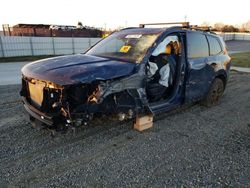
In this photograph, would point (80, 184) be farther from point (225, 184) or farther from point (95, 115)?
point (225, 184)

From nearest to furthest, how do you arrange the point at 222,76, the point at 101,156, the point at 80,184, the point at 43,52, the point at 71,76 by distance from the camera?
the point at 80,184
the point at 71,76
the point at 101,156
the point at 222,76
the point at 43,52

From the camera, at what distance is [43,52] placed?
20.9 m

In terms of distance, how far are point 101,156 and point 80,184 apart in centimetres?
66

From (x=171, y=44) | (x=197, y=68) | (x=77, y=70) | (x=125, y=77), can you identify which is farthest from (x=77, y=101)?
(x=197, y=68)

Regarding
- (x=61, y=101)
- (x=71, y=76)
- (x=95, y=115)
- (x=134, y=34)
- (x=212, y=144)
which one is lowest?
(x=212, y=144)

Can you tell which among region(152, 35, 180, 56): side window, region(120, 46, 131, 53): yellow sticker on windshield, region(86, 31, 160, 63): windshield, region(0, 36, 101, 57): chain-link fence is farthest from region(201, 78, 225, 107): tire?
region(0, 36, 101, 57): chain-link fence

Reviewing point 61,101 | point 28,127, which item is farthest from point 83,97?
point 28,127

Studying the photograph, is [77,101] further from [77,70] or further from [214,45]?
[214,45]

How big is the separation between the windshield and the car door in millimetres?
1021

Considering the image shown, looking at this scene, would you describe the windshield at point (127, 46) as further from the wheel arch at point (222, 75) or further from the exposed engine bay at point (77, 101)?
the wheel arch at point (222, 75)

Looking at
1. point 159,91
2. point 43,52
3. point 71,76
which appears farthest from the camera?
point 43,52

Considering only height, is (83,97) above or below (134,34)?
below

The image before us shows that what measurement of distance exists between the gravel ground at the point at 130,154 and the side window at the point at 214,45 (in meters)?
1.69

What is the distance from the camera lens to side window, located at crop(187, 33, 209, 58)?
4.76 meters
